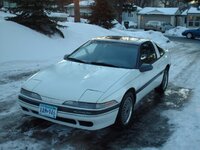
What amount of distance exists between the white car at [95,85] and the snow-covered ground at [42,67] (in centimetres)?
50

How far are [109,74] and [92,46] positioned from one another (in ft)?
4.28

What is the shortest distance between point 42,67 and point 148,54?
15.7 feet

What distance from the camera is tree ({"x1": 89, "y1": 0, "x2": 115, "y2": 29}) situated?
22859mm

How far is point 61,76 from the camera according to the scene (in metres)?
5.34

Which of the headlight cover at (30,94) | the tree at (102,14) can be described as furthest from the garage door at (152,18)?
the headlight cover at (30,94)

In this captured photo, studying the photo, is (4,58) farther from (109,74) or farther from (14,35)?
(109,74)

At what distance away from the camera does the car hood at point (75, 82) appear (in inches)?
188

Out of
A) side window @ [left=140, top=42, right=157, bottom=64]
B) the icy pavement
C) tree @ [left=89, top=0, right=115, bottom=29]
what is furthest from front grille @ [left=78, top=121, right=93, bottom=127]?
tree @ [left=89, top=0, right=115, bottom=29]

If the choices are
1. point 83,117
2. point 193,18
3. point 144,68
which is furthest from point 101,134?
point 193,18

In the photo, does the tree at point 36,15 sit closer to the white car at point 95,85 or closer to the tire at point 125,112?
the white car at point 95,85

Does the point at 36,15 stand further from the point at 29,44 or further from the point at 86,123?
the point at 86,123

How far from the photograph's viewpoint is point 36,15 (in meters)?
14.3

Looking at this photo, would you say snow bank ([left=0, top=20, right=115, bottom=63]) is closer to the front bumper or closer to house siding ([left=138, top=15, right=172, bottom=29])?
the front bumper

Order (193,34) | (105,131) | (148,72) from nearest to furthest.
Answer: (105,131)
(148,72)
(193,34)
